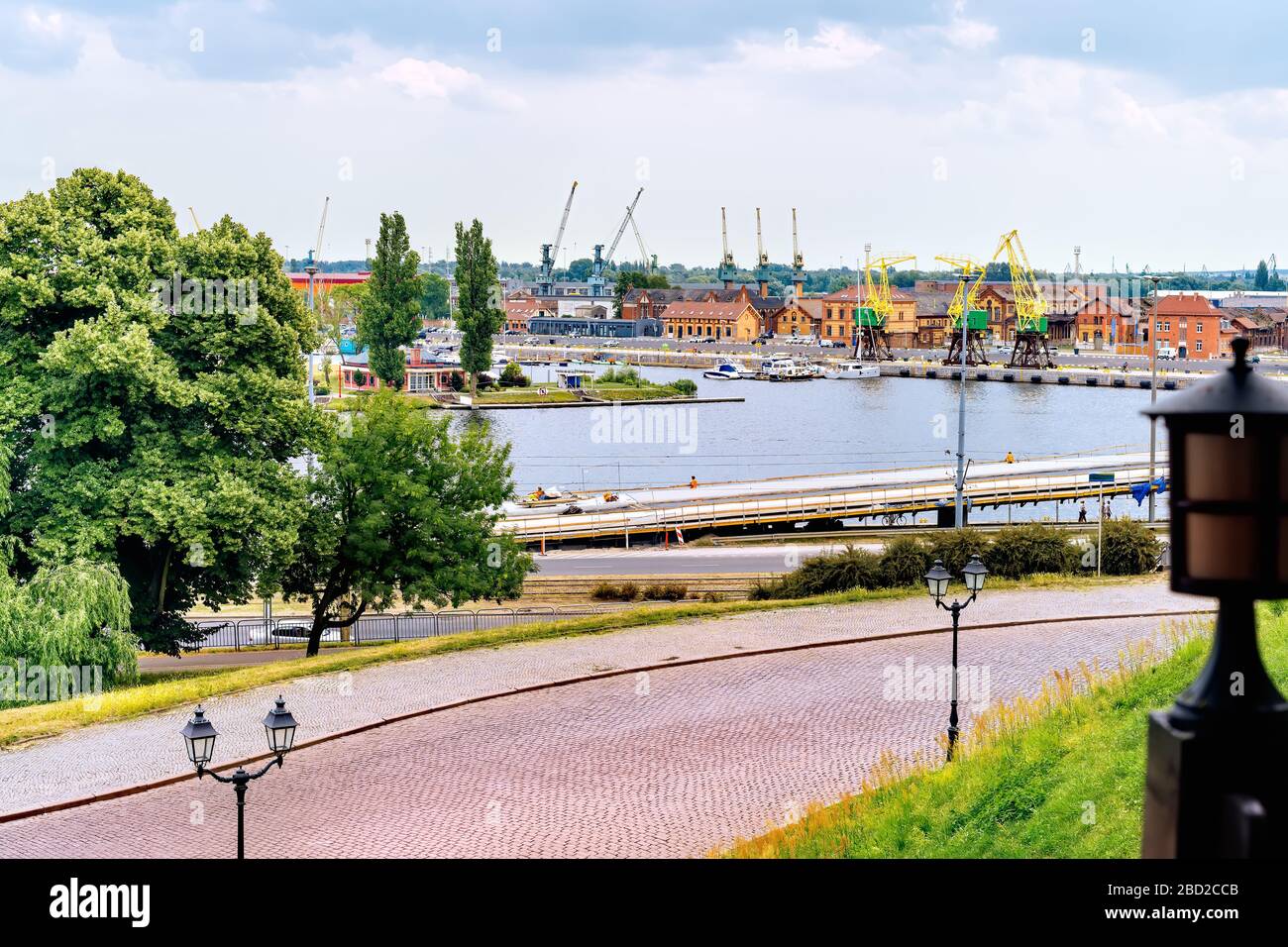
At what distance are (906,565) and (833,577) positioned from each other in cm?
101

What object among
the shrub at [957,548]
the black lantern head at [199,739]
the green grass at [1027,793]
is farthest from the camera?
the shrub at [957,548]

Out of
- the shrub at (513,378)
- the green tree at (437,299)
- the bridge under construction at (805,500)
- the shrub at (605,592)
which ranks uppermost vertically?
the green tree at (437,299)

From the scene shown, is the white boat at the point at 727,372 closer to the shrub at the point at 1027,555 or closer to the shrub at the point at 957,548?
the shrub at the point at 1027,555

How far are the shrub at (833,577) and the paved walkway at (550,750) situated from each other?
3.19 meters

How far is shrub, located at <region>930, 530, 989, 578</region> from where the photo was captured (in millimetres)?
18844

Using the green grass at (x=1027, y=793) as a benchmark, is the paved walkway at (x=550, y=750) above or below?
below

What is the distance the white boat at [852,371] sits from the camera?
3740 inches

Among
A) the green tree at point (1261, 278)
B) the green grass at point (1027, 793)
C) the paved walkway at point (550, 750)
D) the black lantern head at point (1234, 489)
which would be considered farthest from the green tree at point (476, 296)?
the green tree at point (1261, 278)

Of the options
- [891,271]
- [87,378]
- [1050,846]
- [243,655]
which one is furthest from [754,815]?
[891,271]

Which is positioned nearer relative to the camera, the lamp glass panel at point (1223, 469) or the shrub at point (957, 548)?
the lamp glass panel at point (1223, 469)

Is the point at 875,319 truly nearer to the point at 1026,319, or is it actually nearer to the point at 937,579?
the point at 1026,319

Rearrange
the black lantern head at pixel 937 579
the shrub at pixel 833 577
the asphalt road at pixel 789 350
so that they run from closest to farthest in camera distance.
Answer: the black lantern head at pixel 937 579, the shrub at pixel 833 577, the asphalt road at pixel 789 350

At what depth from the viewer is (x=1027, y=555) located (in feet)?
65.8
